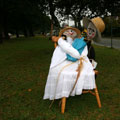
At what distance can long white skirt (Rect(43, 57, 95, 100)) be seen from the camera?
3.38 meters

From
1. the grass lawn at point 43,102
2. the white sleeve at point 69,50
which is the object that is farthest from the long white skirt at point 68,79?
the grass lawn at point 43,102

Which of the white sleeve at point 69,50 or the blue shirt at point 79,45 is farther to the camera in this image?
the blue shirt at point 79,45

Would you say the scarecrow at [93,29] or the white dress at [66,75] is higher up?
the scarecrow at [93,29]

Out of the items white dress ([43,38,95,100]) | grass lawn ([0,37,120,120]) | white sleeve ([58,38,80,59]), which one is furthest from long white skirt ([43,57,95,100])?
grass lawn ([0,37,120,120])

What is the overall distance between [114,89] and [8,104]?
2.86 m

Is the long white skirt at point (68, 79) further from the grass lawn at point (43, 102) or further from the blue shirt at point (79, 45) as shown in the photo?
the grass lawn at point (43, 102)

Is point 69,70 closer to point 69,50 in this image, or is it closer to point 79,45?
point 69,50

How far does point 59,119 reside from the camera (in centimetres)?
333

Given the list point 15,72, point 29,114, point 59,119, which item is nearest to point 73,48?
point 59,119

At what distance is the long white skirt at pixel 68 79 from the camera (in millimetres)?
3377

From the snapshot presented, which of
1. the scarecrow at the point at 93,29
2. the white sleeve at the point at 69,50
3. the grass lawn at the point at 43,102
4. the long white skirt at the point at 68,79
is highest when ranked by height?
the scarecrow at the point at 93,29

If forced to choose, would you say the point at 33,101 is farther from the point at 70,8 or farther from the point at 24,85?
the point at 70,8

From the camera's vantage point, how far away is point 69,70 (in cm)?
345

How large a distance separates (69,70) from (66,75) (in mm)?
146
